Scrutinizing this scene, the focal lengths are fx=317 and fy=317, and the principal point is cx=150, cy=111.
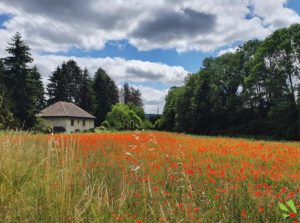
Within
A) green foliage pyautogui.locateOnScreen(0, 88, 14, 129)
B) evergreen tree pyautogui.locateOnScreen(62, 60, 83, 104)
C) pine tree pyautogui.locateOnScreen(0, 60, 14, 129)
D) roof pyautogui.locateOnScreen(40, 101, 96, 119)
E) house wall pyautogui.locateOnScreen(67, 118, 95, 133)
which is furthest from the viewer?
evergreen tree pyautogui.locateOnScreen(62, 60, 83, 104)

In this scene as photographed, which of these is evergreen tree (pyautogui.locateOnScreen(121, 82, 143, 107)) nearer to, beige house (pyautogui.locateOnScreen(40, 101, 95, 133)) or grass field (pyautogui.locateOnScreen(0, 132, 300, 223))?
beige house (pyautogui.locateOnScreen(40, 101, 95, 133))

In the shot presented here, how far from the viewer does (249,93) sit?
4106cm

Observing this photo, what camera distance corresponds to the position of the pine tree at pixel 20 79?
3450 cm

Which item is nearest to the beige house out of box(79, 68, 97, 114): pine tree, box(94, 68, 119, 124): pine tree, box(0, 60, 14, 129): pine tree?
box(79, 68, 97, 114): pine tree

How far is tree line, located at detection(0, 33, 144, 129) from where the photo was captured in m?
33.8

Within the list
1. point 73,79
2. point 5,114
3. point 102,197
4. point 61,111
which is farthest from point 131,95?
point 102,197

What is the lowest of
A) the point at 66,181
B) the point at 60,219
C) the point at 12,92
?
the point at 60,219

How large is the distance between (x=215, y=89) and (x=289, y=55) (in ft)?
39.0

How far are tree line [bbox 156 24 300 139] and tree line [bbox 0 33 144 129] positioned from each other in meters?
15.4

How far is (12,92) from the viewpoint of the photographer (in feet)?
114

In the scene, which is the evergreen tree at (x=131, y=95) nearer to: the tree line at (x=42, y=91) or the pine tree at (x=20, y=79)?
the tree line at (x=42, y=91)

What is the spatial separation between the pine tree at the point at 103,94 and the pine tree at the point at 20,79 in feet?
120

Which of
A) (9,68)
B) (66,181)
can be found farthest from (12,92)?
(66,181)

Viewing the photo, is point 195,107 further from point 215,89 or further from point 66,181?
point 66,181
